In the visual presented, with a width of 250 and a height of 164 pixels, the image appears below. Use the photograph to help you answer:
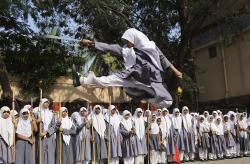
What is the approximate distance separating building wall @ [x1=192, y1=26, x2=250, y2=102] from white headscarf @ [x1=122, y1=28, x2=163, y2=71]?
10621 mm

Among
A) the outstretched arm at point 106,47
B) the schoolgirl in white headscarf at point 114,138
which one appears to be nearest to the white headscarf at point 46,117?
the schoolgirl in white headscarf at point 114,138

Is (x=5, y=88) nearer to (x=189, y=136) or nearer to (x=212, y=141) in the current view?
(x=189, y=136)

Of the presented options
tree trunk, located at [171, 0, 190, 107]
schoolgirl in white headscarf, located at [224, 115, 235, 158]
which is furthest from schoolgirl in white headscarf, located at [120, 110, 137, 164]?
tree trunk, located at [171, 0, 190, 107]

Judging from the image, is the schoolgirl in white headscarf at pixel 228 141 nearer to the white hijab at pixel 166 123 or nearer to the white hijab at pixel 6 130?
the white hijab at pixel 166 123

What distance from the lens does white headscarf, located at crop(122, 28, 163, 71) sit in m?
4.24

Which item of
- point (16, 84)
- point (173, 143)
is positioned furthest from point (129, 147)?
point (16, 84)

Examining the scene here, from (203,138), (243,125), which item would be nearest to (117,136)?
(203,138)

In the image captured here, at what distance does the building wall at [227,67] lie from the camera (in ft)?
51.8

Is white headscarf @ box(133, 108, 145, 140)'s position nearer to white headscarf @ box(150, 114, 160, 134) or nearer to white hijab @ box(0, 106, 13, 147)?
white headscarf @ box(150, 114, 160, 134)

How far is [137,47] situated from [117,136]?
4840 mm

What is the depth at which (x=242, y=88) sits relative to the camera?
16.0 metres

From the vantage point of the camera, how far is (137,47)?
438 cm

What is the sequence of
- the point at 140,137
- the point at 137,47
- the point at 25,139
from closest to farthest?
the point at 137,47, the point at 25,139, the point at 140,137

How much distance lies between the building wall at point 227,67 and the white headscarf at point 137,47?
10.6m
